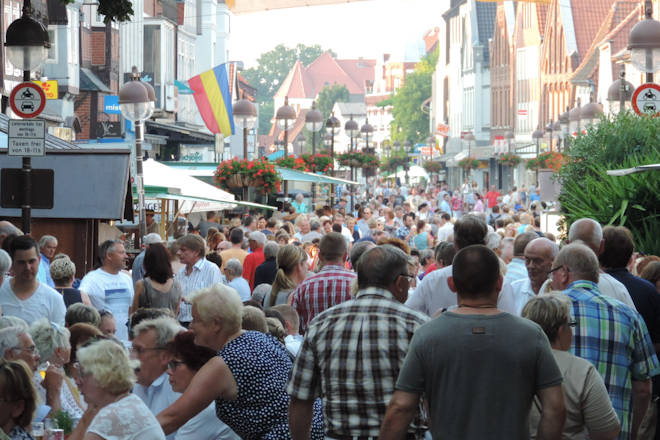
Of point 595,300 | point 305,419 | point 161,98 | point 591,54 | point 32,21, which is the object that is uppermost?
point 591,54

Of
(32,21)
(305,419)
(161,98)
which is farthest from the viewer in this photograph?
(161,98)

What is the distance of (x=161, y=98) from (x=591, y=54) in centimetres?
2813

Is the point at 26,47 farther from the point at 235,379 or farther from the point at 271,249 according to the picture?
the point at 235,379

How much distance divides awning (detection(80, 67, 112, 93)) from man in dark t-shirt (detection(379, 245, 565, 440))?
35312 millimetres

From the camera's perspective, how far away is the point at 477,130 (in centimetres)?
10488

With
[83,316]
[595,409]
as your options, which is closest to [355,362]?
[595,409]

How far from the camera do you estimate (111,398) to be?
566cm

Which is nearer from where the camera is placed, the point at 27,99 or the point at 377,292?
the point at 377,292

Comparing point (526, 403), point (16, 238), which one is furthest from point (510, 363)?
point (16, 238)

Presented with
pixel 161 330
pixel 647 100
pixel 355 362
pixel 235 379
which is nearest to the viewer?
pixel 355 362

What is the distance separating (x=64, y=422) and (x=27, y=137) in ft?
22.3

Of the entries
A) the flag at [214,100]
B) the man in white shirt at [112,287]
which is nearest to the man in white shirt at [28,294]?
the man in white shirt at [112,287]

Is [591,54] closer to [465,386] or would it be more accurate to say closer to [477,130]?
[477,130]

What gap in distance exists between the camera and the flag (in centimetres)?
4122
